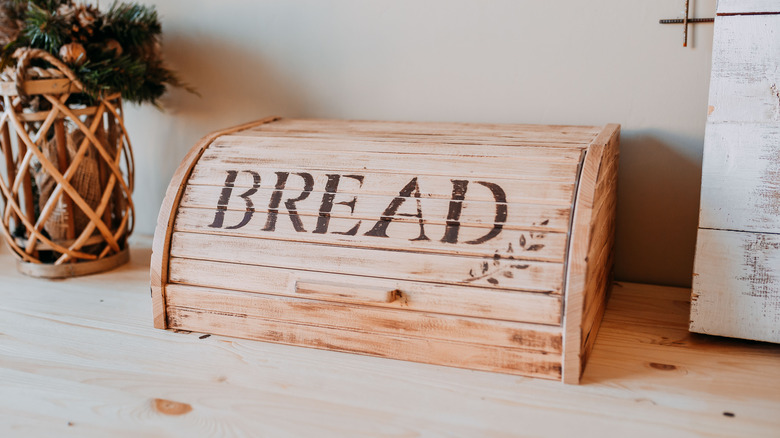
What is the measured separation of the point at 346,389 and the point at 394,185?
0.33 meters

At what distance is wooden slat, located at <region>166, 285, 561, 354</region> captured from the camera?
3.09 ft

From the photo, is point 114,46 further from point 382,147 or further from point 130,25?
point 382,147

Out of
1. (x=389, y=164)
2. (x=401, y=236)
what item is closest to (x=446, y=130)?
(x=389, y=164)

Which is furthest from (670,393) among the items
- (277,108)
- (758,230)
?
(277,108)

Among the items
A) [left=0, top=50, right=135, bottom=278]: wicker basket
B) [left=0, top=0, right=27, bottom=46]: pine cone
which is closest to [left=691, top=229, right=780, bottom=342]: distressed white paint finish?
[left=0, top=50, right=135, bottom=278]: wicker basket

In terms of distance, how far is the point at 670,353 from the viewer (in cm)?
104

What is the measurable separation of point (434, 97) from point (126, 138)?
71cm

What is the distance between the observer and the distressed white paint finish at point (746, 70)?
0.98 m

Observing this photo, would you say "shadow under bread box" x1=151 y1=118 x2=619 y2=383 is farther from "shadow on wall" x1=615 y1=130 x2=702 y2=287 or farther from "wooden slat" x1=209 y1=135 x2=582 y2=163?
"shadow on wall" x1=615 y1=130 x2=702 y2=287

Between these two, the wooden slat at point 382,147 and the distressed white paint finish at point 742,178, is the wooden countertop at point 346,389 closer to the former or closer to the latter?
the distressed white paint finish at point 742,178

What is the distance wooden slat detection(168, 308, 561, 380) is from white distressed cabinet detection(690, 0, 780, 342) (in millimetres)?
336

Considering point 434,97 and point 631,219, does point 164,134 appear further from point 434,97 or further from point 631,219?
point 631,219

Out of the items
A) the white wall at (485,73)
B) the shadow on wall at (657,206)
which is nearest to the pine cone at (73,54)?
the white wall at (485,73)

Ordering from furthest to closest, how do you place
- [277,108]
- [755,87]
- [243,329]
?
[277,108] < [243,329] < [755,87]
